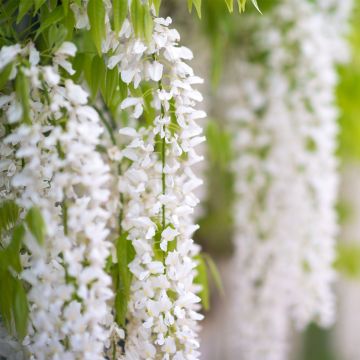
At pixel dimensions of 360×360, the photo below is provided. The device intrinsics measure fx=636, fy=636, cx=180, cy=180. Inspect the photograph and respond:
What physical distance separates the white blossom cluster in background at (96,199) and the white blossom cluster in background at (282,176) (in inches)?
36.6

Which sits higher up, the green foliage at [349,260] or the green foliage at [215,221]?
the green foliage at [215,221]

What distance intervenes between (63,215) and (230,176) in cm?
152

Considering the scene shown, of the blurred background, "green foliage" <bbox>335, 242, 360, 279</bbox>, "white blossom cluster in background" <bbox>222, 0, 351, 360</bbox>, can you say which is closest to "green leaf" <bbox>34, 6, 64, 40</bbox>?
the blurred background

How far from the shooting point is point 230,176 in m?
2.43

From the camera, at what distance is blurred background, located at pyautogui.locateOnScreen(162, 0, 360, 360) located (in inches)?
77.9

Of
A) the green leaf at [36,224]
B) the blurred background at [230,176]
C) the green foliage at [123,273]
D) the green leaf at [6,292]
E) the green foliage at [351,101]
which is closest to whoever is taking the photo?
the green leaf at [36,224]

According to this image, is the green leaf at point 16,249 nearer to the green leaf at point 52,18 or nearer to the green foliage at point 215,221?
the green leaf at point 52,18

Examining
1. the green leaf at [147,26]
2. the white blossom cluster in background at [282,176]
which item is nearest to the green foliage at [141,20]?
the green leaf at [147,26]

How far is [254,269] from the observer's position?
2104 mm

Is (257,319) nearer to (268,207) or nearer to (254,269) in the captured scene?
(254,269)

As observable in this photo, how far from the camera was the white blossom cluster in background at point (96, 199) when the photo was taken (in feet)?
3.02

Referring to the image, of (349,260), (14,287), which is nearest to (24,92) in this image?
(14,287)

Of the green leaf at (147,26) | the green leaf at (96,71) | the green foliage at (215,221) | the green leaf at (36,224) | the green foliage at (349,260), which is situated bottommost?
the green foliage at (349,260)

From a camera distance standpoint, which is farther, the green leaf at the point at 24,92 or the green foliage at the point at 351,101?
the green foliage at the point at 351,101
